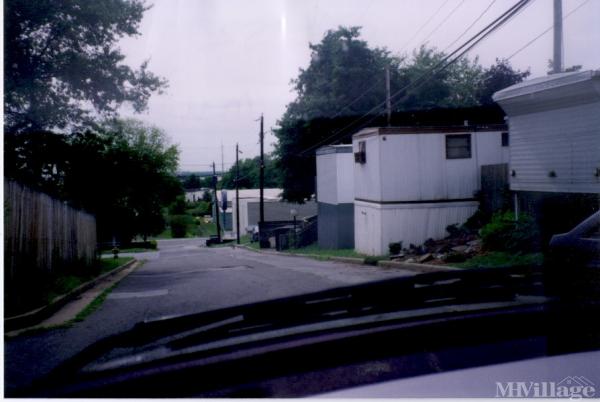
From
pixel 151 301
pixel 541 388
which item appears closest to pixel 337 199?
pixel 151 301

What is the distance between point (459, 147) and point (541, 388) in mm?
12612

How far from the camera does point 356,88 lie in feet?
63.4

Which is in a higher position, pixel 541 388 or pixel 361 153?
pixel 361 153

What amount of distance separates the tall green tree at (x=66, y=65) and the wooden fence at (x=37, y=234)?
4.50 ft

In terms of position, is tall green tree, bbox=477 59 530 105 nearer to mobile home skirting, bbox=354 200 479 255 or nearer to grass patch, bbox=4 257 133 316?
mobile home skirting, bbox=354 200 479 255

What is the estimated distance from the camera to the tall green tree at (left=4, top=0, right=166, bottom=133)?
7.63 meters

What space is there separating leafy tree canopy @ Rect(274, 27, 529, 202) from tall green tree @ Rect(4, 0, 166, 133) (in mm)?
3148

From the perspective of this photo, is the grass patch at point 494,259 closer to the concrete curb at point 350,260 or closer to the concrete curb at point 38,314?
the concrete curb at point 350,260

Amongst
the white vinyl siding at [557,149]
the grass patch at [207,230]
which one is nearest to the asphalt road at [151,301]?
the white vinyl siding at [557,149]

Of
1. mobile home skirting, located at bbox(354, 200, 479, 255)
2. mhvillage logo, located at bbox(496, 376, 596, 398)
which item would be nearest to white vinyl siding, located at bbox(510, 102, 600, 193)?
mobile home skirting, located at bbox(354, 200, 479, 255)

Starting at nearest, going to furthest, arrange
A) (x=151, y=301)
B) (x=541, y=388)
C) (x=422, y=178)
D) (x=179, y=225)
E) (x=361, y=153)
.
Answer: (x=541, y=388) → (x=151, y=301) → (x=422, y=178) → (x=361, y=153) → (x=179, y=225)

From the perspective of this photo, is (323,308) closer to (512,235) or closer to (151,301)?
(151,301)

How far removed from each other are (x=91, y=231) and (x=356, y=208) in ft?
24.9

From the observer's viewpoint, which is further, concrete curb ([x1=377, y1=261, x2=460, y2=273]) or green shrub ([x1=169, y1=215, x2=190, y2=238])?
green shrub ([x1=169, y1=215, x2=190, y2=238])
